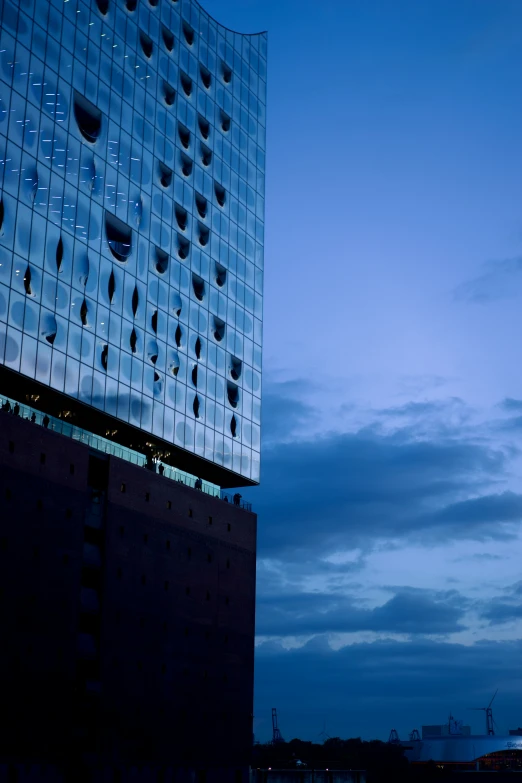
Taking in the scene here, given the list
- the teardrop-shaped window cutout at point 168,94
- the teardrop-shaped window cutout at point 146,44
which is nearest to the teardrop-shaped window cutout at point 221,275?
the teardrop-shaped window cutout at point 168,94

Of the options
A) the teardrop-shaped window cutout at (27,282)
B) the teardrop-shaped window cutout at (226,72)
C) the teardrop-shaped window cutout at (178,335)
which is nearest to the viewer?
the teardrop-shaped window cutout at (27,282)

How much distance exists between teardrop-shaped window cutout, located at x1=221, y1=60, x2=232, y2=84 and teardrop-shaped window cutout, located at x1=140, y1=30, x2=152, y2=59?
839 centimetres

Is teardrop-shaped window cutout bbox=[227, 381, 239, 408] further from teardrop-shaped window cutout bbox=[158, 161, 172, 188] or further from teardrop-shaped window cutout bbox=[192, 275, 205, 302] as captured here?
teardrop-shaped window cutout bbox=[158, 161, 172, 188]

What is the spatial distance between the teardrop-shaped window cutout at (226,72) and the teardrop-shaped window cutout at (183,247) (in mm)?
Result: 12504

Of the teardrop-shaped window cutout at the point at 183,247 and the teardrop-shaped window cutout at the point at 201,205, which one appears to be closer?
the teardrop-shaped window cutout at the point at 183,247

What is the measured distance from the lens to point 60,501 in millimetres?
42500

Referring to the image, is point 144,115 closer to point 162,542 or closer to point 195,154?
point 195,154

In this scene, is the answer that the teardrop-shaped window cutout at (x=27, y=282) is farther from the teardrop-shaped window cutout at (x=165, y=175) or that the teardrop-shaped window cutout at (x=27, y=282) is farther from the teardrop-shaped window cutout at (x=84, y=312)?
the teardrop-shaped window cutout at (x=165, y=175)

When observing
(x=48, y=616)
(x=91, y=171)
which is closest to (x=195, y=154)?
(x=91, y=171)

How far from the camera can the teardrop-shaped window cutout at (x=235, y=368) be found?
2287 inches

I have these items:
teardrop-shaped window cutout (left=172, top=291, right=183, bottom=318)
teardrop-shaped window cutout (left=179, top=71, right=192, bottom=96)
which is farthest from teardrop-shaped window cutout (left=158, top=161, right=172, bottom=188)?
teardrop-shaped window cutout (left=179, top=71, right=192, bottom=96)

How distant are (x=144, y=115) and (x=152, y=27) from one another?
5380 mm

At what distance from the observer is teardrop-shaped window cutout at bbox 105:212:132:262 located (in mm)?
48719

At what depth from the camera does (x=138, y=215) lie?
2013 inches
